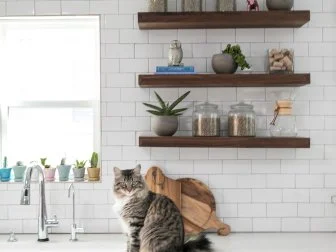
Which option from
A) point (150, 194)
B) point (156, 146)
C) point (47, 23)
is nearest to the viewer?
point (150, 194)

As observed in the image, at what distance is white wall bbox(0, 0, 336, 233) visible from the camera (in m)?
3.21

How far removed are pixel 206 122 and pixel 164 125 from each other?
10.7 inches

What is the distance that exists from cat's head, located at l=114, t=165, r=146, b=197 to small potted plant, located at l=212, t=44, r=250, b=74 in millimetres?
858

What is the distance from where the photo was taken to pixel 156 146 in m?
3.03

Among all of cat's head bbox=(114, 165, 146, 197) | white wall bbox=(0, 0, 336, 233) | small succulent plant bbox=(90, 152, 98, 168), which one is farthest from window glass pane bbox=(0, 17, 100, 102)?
cat's head bbox=(114, 165, 146, 197)

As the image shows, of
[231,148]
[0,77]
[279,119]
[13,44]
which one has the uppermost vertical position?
[13,44]

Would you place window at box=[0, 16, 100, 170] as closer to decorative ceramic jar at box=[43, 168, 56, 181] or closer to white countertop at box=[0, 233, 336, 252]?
decorative ceramic jar at box=[43, 168, 56, 181]

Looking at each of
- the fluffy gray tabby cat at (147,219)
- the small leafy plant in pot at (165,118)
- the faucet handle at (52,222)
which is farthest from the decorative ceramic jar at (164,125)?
the faucet handle at (52,222)

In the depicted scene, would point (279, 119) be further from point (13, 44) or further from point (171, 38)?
point (13, 44)

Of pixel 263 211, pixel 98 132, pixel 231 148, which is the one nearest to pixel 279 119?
pixel 231 148

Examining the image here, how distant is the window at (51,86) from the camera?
3.43 meters

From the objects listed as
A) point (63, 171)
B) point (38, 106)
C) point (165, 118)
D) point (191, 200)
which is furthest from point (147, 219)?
point (38, 106)

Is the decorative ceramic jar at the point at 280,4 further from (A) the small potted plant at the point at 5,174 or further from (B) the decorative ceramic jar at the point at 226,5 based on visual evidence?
(A) the small potted plant at the point at 5,174

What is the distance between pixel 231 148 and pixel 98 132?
0.97 meters
